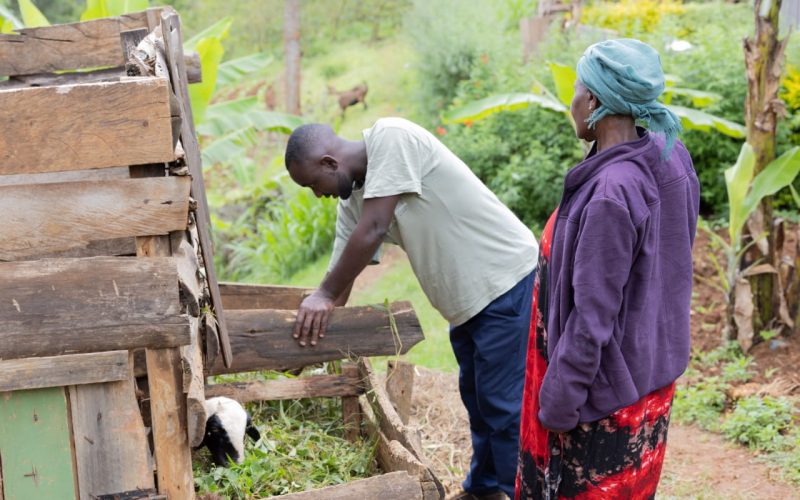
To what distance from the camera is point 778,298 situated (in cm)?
585

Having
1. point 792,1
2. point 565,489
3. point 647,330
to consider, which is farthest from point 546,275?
point 792,1

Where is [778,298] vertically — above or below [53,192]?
below

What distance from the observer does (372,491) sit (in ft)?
9.04

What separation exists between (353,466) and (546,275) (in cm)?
127

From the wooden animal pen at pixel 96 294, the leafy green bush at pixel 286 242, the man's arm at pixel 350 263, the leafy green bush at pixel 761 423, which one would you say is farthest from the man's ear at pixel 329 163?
the leafy green bush at pixel 286 242

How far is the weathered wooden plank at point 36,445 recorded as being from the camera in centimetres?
228

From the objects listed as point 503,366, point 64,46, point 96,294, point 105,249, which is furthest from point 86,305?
point 64,46

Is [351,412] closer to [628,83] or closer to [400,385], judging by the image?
[400,385]

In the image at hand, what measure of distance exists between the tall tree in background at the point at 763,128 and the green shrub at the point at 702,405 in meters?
0.61

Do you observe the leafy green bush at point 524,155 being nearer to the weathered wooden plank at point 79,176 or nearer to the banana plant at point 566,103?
the banana plant at point 566,103

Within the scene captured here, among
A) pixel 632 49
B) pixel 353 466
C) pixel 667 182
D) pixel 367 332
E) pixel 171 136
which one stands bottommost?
pixel 353 466

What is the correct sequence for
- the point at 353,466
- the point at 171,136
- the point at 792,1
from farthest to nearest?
1. the point at 792,1
2. the point at 353,466
3. the point at 171,136

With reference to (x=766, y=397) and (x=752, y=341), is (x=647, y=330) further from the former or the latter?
(x=752, y=341)

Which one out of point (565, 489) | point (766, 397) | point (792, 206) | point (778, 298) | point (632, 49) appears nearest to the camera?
point (632, 49)
